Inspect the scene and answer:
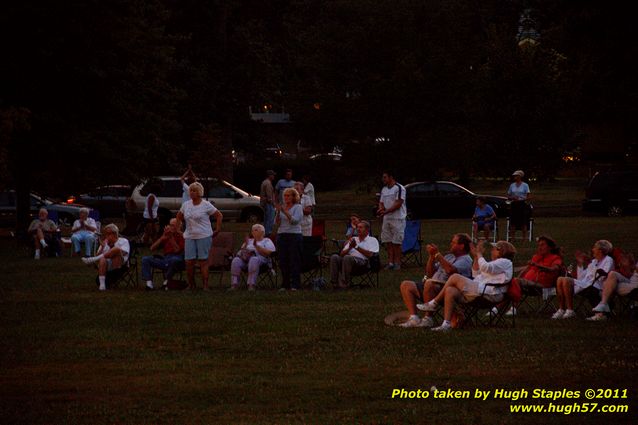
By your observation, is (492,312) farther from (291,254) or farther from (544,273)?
(291,254)

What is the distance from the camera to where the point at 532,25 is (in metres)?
64.1

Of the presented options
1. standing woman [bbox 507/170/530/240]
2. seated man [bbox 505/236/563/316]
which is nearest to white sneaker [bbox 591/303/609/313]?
seated man [bbox 505/236/563/316]

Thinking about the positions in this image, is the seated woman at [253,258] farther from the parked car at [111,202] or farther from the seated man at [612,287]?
the parked car at [111,202]

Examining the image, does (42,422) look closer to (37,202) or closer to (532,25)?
(37,202)

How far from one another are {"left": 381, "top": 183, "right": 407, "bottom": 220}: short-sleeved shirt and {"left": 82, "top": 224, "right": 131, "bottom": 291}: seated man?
5.55m

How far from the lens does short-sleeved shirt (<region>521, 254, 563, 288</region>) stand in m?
16.3

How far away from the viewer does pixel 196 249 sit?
1981 centimetres

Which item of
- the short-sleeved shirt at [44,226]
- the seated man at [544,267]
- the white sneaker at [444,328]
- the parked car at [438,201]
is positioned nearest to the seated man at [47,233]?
the short-sleeved shirt at [44,226]

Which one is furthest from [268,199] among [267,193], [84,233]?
[84,233]

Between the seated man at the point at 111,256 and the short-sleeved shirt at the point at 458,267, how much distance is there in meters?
6.85

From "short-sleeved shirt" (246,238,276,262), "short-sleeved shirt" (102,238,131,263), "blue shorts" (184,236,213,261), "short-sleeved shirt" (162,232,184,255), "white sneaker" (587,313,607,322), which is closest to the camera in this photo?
"white sneaker" (587,313,607,322)

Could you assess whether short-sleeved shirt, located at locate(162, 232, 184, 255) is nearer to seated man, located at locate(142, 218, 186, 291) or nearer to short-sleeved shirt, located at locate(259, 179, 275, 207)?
seated man, located at locate(142, 218, 186, 291)

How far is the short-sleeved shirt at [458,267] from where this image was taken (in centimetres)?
1498

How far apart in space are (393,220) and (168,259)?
16.6 ft
